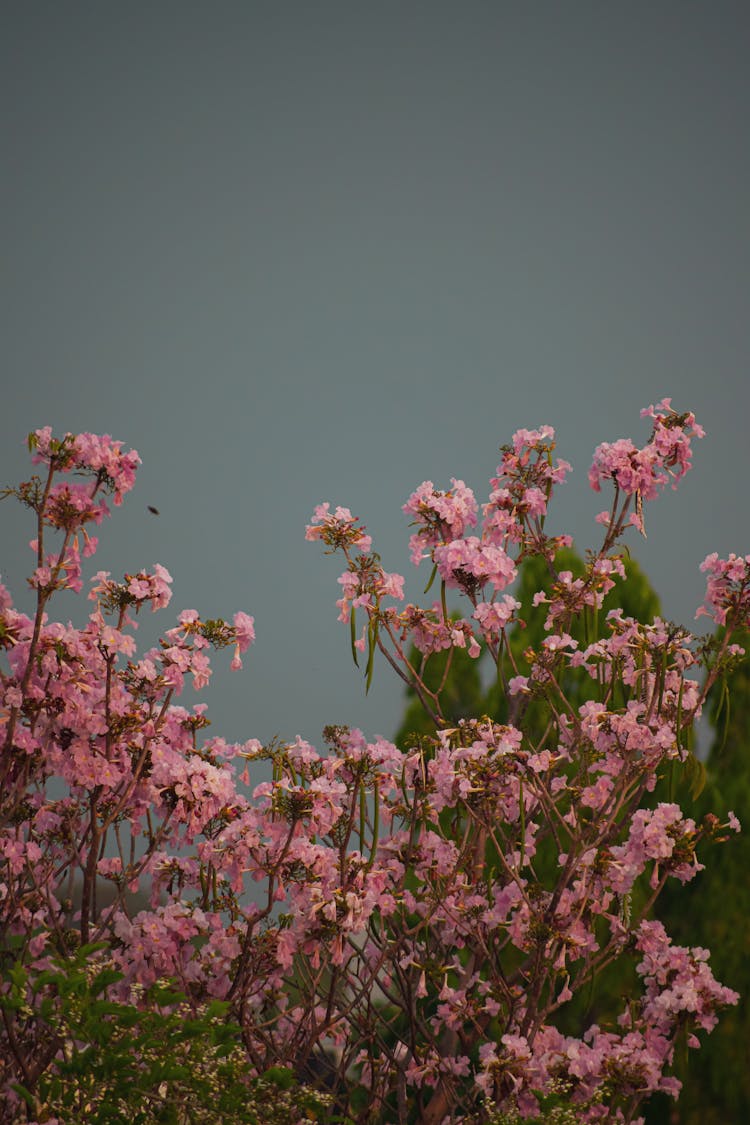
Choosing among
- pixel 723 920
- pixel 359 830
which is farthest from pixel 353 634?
pixel 723 920

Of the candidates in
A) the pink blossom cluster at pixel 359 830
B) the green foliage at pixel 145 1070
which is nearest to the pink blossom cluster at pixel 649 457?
the pink blossom cluster at pixel 359 830

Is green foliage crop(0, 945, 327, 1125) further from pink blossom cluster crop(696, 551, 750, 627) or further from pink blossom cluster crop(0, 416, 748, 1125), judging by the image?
pink blossom cluster crop(696, 551, 750, 627)

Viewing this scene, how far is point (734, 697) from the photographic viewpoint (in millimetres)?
5012

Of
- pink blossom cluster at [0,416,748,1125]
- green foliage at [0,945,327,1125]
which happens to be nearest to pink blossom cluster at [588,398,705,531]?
pink blossom cluster at [0,416,748,1125]

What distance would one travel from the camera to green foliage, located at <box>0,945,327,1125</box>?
7.49 feet

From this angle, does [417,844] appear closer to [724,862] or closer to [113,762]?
[113,762]

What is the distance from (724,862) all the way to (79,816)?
2.98 m

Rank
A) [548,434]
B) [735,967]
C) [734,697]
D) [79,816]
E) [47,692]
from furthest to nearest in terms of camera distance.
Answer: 1. [734,697]
2. [735,967]
3. [548,434]
4. [79,816]
5. [47,692]

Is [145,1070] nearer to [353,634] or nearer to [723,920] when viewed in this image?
[353,634]

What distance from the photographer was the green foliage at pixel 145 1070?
7.49 ft

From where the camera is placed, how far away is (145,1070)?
2.42 meters

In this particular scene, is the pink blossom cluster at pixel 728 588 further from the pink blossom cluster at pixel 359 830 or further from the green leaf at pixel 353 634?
the green leaf at pixel 353 634

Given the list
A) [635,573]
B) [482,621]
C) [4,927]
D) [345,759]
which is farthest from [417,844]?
[635,573]

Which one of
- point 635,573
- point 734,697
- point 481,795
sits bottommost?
point 481,795
